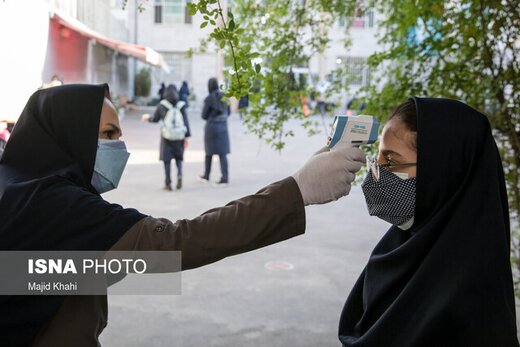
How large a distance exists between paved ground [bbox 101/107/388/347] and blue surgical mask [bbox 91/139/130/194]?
231cm

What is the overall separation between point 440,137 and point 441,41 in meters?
2.21

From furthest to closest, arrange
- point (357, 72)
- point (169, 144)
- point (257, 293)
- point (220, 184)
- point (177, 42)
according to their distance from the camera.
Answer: point (177, 42) → point (220, 184) → point (169, 144) → point (257, 293) → point (357, 72)

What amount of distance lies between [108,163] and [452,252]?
1076mm

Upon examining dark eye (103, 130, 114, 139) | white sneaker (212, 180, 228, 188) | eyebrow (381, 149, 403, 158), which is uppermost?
dark eye (103, 130, 114, 139)

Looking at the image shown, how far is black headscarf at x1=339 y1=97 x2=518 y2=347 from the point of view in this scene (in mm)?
1688

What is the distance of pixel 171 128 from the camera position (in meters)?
9.02

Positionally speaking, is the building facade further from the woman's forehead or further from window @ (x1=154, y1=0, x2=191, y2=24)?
the woman's forehead

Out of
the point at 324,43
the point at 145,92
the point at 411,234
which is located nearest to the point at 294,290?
the point at 324,43

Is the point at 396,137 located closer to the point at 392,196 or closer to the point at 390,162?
the point at 390,162

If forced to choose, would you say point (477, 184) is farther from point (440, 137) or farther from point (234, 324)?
point (234, 324)

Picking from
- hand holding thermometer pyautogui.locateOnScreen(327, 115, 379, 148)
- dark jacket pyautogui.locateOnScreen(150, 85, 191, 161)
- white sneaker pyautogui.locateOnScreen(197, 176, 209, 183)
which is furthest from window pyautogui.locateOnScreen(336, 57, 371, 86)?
white sneaker pyautogui.locateOnScreen(197, 176, 209, 183)

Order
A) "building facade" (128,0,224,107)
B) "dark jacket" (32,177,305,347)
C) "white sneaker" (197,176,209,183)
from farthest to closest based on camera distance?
"building facade" (128,0,224,107) < "white sneaker" (197,176,209,183) < "dark jacket" (32,177,305,347)

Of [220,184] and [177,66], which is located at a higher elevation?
[177,66]

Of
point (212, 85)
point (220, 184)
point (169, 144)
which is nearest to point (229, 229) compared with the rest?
point (169, 144)
